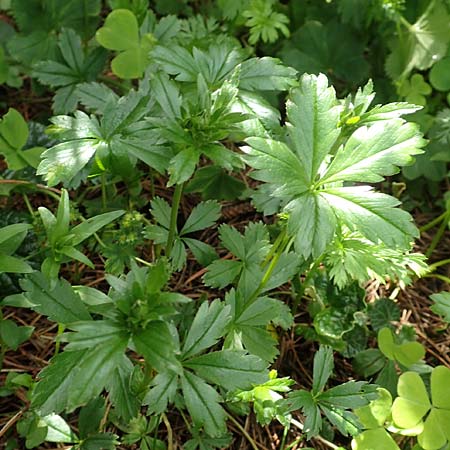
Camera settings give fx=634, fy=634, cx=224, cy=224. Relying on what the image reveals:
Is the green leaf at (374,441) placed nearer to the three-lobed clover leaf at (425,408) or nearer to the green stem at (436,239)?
the three-lobed clover leaf at (425,408)

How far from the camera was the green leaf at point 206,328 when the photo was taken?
1.38 metres

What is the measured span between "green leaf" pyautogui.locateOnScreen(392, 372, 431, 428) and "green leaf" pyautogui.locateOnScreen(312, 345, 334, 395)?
215mm

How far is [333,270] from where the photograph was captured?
1.71 metres

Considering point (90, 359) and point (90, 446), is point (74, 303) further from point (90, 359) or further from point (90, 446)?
point (90, 446)

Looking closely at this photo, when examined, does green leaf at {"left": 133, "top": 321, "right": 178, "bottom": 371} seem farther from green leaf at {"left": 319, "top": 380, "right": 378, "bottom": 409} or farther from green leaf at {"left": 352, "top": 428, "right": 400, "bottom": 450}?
green leaf at {"left": 352, "top": 428, "right": 400, "bottom": 450}

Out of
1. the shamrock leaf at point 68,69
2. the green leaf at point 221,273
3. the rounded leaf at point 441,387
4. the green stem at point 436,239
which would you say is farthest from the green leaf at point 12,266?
the green stem at point 436,239

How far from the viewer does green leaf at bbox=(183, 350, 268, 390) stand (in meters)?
1.34

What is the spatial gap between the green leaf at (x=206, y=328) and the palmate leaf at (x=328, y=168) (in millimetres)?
224

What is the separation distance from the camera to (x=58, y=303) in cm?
146

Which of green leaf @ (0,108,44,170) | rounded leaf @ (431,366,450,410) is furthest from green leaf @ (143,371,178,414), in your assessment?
green leaf @ (0,108,44,170)

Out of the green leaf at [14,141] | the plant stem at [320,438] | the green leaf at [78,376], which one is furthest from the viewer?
the green leaf at [14,141]

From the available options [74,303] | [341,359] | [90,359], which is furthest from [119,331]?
[341,359]

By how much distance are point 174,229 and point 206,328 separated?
400 mm

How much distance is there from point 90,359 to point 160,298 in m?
0.18
